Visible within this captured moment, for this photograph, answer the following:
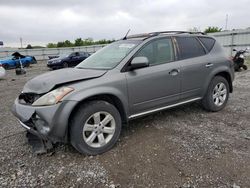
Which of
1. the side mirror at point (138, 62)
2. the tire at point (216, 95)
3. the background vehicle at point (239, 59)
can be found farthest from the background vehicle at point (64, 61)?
the side mirror at point (138, 62)

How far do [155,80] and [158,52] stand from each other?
0.55m

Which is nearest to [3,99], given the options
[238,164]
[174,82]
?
[174,82]

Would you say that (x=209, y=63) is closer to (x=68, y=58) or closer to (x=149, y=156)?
(x=149, y=156)

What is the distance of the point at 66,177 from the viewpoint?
273 cm

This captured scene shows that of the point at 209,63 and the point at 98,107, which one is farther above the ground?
the point at 209,63

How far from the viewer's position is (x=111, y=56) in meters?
3.89

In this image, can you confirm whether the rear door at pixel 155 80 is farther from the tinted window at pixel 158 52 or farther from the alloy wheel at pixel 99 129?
the alloy wheel at pixel 99 129

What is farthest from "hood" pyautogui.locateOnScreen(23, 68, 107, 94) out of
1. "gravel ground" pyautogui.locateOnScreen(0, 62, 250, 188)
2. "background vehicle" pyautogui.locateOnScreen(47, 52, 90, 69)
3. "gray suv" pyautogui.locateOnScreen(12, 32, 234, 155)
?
"background vehicle" pyautogui.locateOnScreen(47, 52, 90, 69)

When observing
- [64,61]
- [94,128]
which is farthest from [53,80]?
[64,61]

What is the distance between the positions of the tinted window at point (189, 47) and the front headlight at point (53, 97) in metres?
2.22

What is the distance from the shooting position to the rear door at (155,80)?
351 cm

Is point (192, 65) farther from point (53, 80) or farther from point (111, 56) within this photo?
point (53, 80)

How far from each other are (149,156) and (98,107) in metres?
0.98

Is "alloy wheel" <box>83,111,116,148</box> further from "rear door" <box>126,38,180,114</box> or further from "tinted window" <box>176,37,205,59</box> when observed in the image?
"tinted window" <box>176,37,205,59</box>
